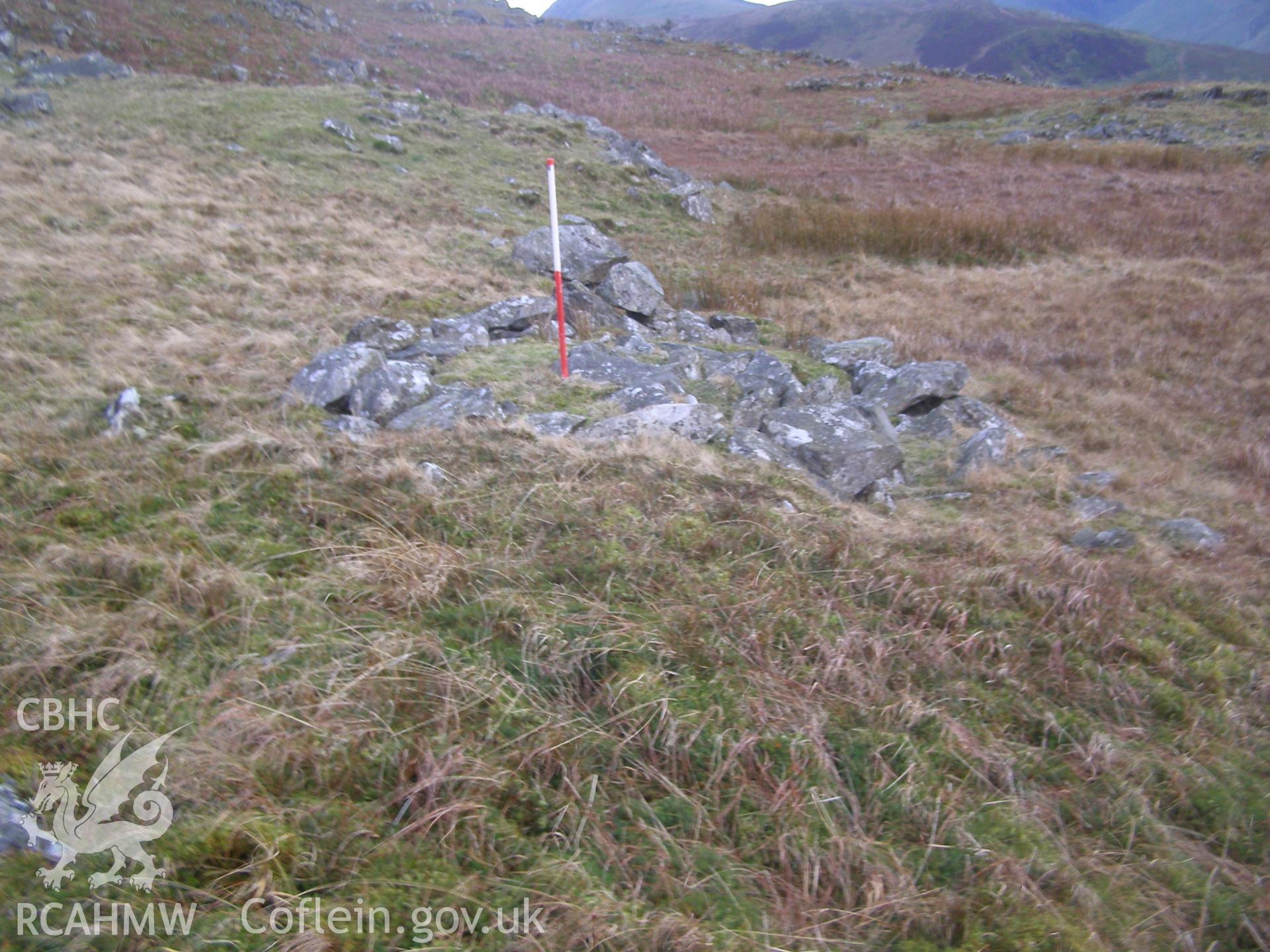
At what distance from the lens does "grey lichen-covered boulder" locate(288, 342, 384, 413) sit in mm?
4770

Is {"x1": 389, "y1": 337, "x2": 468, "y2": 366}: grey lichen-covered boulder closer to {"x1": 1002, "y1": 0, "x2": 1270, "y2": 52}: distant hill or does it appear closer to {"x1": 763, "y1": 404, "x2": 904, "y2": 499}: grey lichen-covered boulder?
{"x1": 763, "y1": 404, "x2": 904, "y2": 499}: grey lichen-covered boulder

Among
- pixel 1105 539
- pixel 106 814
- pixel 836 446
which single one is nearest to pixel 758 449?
pixel 836 446

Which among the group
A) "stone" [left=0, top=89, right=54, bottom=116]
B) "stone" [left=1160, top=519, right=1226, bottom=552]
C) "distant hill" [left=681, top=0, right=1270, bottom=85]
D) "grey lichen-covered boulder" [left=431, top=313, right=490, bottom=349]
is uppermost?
"distant hill" [left=681, top=0, right=1270, bottom=85]

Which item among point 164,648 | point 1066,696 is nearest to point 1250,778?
point 1066,696

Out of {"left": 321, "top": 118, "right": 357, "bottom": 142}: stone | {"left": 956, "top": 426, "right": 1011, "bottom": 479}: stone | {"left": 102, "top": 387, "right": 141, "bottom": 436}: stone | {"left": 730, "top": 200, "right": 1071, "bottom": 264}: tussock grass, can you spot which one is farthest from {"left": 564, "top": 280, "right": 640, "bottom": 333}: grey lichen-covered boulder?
{"left": 321, "top": 118, "right": 357, "bottom": 142}: stone

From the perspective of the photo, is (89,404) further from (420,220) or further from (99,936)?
(420,220)

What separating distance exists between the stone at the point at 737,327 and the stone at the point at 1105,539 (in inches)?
173

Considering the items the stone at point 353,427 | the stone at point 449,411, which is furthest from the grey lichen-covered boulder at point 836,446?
the stone at point 353,427

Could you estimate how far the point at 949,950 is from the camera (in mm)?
2070

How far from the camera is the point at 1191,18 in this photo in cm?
9244

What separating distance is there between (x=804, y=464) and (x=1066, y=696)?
2153 mm

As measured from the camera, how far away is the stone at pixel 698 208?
13484mm

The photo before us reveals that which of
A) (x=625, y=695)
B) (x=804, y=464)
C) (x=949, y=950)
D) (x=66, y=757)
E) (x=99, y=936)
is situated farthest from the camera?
(x=804, y=464)

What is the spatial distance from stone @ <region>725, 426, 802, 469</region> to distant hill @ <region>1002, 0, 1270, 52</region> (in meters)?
98.5
